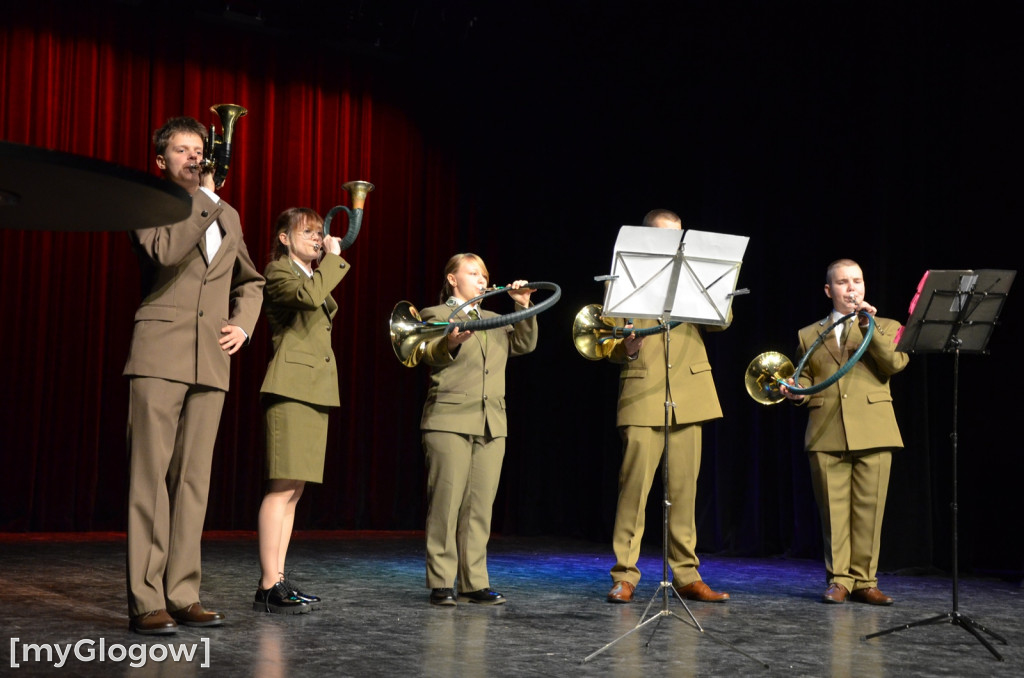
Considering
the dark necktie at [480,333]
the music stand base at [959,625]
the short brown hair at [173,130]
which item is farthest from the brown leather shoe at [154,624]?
the music stand base at [959,625]

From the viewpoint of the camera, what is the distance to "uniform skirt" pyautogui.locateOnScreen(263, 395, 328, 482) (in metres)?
4.14

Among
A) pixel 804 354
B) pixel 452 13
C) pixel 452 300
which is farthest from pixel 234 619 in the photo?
pixel 452 13

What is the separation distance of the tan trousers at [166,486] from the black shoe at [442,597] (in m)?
1.10

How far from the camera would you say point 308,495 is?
8086 mm

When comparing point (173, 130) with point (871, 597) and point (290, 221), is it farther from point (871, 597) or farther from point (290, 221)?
point (871, 597)

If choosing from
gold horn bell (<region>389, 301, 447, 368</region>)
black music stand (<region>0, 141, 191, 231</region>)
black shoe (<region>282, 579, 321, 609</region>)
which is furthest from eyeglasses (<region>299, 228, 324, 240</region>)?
black music stand (<region>0, 141, 191, 231</region>)

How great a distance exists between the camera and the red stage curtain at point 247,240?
7.18 m

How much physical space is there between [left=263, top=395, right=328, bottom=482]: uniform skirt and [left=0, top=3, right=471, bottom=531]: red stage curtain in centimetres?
276

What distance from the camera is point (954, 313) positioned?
4066 mm

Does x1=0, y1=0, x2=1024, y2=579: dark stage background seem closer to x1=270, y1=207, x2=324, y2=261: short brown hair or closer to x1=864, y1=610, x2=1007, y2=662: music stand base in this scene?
x1=864, y1=610, x2=1007, y2=662: music stand base

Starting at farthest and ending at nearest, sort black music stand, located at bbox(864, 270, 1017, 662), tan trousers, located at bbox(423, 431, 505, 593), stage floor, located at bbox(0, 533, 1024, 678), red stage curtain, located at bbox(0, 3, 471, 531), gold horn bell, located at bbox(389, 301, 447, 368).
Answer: red stage curtain, located at bbox(0, 3, 471, 531), tan trousers, located at bbox(423, 431, 505, 593), gold horn bell, located at bbox(389, 301, 447, 368), black music stand, located at bbox(864, 270, 1017, 662), stage floor, located at bbox(0, 533, 1024, 678)

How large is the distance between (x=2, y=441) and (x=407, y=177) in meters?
3.72

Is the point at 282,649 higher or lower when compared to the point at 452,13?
lower

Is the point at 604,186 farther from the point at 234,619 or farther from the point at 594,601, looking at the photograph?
the point at 234,619
